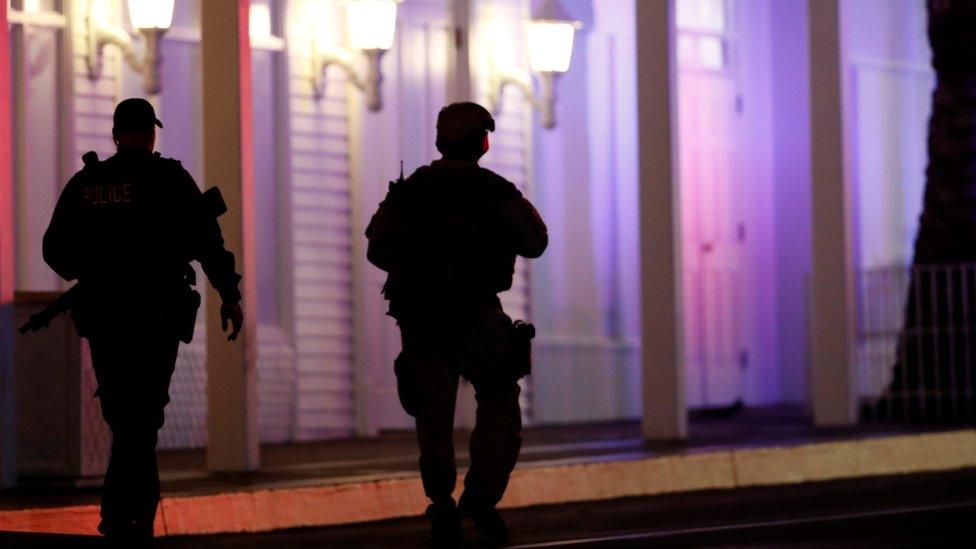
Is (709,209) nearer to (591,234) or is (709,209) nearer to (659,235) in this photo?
(591,234)

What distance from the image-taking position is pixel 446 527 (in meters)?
7.94

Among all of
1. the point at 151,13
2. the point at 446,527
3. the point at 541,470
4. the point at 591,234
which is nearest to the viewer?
the point at 446,527

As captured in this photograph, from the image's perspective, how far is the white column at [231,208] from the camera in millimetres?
11070

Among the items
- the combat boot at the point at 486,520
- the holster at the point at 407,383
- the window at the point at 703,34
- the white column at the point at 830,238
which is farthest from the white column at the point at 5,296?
the window at the point at 703,34

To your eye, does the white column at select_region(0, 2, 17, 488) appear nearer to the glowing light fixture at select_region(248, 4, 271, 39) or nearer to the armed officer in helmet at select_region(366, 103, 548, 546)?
the armed officer in helmet at select_region(366, 103, 548, 546)

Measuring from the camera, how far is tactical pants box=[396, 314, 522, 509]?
7.98 m

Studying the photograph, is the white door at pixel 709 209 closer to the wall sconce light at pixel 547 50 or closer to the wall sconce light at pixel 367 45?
the wall sconce light at pixel 547 50

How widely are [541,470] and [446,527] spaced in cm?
323

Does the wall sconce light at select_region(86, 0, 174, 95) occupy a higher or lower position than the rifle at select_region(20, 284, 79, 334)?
higher

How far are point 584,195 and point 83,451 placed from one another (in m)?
7.28

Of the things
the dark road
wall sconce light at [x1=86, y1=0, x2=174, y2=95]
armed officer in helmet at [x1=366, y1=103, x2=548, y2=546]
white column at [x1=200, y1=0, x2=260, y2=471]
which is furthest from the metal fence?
armed officer in helmet at [x1=366, y1=103, x2=548, y2=546]

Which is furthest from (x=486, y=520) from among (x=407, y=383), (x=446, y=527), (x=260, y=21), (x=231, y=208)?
(x=260, y=21)

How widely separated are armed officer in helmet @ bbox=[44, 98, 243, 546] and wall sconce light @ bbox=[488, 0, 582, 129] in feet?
26.1

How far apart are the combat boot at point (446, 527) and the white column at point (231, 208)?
3234mm
